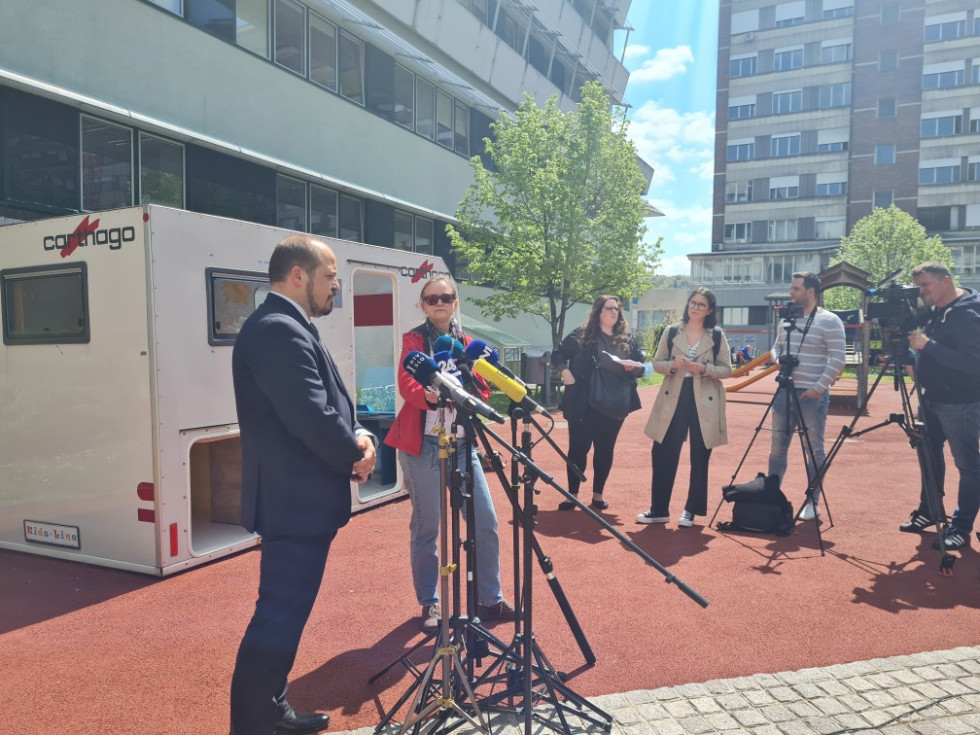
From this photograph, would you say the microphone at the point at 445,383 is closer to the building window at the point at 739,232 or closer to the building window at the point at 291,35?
the building window at the point at 291,35

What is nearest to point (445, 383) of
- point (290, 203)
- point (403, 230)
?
point (290, 203)

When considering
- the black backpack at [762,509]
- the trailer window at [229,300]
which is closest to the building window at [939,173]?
the black backpack at [762,509]

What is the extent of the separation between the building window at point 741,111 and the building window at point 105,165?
51656 mm

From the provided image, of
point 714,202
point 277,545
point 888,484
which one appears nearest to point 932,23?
point 714,202

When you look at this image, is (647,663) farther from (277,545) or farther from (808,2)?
(808,2)

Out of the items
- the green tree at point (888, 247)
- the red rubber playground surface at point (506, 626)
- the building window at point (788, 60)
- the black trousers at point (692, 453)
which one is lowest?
the red rubber playground surface at point (506, 626)

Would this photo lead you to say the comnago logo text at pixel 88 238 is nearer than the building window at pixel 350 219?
Yes

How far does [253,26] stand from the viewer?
1277 cm

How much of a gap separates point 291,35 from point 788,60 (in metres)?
48.6

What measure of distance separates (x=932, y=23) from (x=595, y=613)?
191 ft

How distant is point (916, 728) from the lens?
118 inches

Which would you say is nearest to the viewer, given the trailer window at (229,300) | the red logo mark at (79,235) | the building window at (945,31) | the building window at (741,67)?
the red logo mark at (79,235)

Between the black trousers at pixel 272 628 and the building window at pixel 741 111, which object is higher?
the building window at pixel 741 111

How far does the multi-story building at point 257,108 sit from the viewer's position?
930 centimetres
